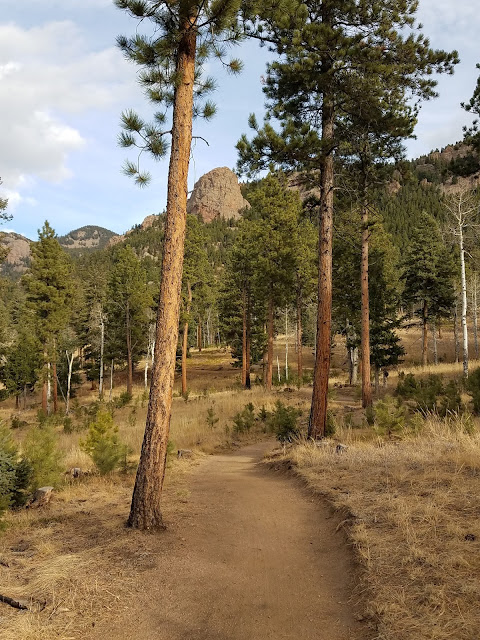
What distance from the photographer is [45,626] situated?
3.26 meters

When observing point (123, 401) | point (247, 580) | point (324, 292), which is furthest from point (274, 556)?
point (123, 401)

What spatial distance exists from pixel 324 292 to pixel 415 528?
23.4 ft

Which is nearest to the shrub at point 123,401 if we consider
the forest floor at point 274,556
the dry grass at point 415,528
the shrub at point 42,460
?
the forest floor at point 274,556

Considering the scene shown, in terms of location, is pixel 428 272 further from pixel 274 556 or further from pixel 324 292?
pixel 274 556

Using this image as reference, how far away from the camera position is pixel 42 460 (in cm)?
767

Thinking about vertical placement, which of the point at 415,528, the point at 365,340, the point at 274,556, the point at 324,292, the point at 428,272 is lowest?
the point at 274,556

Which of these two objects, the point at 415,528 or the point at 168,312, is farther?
the point at 168,312

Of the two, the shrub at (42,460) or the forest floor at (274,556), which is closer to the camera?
the forest floor at (274,556)

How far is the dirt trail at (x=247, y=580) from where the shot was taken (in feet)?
11.1

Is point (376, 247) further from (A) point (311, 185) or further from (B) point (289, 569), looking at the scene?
(B) point (289, 569)

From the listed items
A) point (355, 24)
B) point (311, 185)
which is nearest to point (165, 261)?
point (311, 185)

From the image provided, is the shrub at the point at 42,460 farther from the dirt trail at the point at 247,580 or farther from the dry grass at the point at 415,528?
the dry grass at the point at 415,528

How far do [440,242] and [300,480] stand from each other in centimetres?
2967

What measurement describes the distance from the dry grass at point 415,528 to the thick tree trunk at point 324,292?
2.09 m
